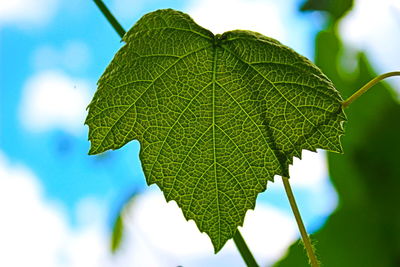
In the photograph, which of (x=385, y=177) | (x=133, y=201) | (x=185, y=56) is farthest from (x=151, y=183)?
(x=385, y=177)

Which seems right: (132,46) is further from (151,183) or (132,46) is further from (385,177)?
(385,177)

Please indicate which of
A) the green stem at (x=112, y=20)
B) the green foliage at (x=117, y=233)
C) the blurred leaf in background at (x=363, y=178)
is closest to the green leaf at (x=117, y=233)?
the green foliage at (x=117, y=233)

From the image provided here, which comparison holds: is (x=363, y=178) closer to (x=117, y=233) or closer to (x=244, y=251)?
(x=117, y=233)

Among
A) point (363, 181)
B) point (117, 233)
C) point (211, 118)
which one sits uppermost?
point (117, 233)

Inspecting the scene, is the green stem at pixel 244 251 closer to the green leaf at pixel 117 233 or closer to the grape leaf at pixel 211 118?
the grape leaf at pixel 211 118

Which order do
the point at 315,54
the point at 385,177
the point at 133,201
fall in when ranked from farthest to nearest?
the point at 315,54 → the point at 385,177 → the point at 133,201

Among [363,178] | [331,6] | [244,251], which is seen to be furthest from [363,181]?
[244,251]
